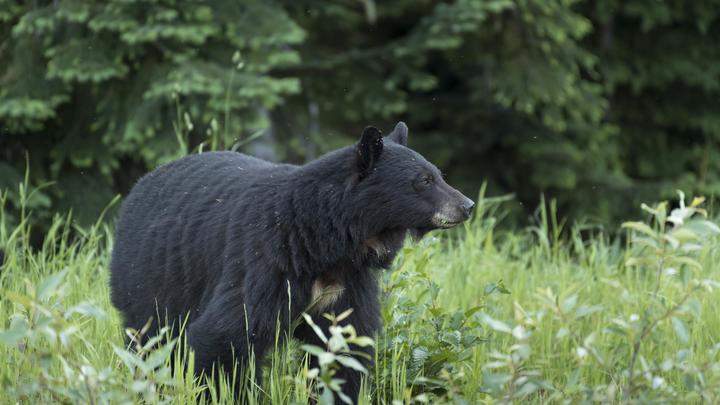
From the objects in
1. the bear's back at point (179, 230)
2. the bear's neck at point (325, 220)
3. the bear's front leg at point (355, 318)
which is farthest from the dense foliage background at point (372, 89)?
the bear's front leg at point (355, 318)

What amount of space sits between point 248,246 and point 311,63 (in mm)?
6150

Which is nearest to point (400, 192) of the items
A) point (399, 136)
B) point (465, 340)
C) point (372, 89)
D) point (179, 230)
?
point (399, 136)

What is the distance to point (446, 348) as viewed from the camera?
12.8 ft

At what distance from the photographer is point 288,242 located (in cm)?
348

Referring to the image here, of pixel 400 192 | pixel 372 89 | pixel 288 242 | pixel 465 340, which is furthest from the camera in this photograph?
pixel 372 89

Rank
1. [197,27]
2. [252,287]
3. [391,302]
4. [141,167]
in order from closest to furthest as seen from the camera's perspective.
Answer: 1. [252,287]
2. [391,302]
3. [197,27]
4. [141,167]

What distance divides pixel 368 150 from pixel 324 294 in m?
0.54

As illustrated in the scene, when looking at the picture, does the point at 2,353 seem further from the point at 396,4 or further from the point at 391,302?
the point at 396,4

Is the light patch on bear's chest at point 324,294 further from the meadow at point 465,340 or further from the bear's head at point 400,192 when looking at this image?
the bear's head at point 400,192

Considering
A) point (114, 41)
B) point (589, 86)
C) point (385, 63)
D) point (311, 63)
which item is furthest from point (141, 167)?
point (589, 86)

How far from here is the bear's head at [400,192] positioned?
358 centimetres

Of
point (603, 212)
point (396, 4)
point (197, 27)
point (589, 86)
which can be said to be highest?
point (197, 27)

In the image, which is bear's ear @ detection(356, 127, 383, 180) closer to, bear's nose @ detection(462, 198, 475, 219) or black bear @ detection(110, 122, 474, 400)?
black bear @ detection(110, 122, 474, 400)

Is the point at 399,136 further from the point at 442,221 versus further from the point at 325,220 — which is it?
the point at 325,220
